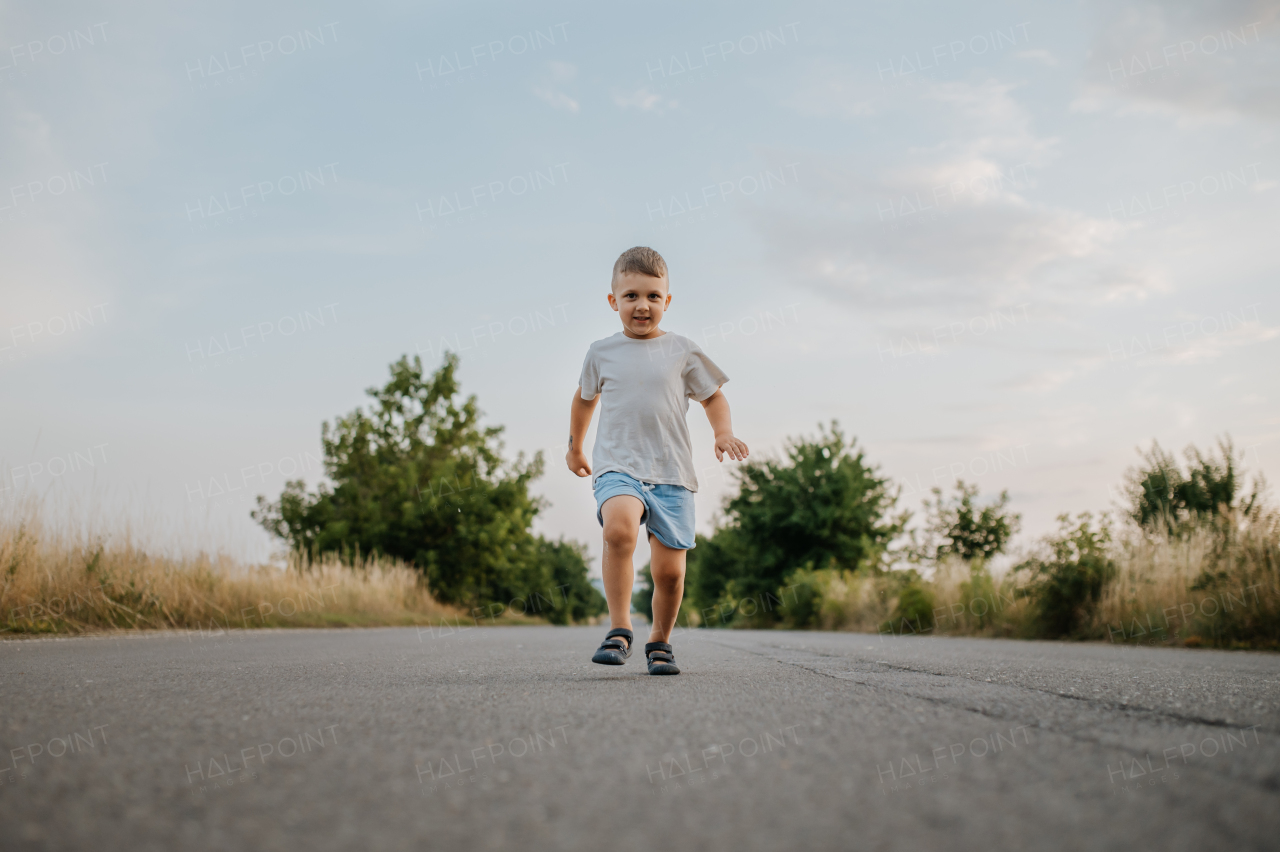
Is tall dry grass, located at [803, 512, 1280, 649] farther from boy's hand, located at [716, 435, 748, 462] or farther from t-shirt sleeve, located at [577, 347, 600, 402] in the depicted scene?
t-shirt sleeve, located at [577, 347, 600, 402]

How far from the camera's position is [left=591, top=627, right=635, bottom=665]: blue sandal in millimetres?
4004

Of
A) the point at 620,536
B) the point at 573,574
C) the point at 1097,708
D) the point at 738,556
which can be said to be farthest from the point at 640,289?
the point at 573,574

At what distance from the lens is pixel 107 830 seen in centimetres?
130

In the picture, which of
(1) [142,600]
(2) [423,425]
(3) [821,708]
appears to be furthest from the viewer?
(2) [423,425]

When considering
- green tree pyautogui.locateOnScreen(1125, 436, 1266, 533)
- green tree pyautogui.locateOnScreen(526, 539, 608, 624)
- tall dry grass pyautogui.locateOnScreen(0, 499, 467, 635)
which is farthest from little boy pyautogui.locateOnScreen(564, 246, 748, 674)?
green tree pyautogui.locateOnScreen(526, 539, 608, 624)

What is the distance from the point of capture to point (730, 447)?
4.62 meters

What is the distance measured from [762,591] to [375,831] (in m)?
31.8

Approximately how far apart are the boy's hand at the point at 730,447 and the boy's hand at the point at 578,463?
704mm

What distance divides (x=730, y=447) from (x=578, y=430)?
0.82 metres

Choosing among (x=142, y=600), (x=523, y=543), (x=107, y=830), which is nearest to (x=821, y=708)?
(x=107, y=830)

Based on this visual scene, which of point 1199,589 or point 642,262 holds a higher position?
point 642,262

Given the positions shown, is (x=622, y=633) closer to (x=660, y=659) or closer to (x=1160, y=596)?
(x=660, y=659)

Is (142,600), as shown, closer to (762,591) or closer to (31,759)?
(31,759)

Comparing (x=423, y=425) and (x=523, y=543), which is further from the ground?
(x=423, y=425)
